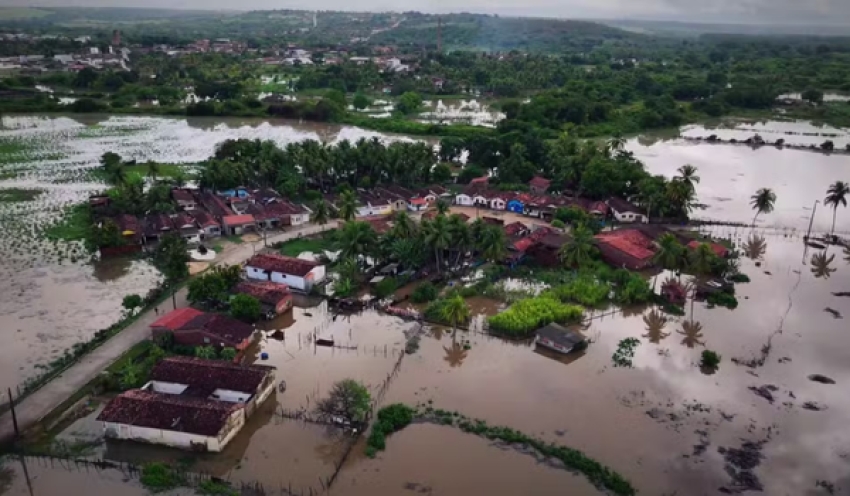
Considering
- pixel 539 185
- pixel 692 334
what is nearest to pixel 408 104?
pixel 539 185

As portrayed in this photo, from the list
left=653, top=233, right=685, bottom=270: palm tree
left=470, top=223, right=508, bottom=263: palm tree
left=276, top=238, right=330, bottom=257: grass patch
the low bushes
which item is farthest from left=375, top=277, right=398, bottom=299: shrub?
left=653, top=233, right=685, bottom=270: palm tree

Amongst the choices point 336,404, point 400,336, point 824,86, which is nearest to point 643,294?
point 400,336

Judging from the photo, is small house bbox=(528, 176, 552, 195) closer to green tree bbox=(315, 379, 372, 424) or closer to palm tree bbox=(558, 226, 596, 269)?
palm tree bbox=(558, 226, 596, 269)

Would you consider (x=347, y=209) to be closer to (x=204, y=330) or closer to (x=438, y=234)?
(x=438, y=234)

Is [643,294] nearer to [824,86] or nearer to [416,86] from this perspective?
[416,86]

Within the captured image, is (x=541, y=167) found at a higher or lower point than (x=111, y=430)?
higher

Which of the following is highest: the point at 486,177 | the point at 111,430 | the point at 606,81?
the point at 606,81

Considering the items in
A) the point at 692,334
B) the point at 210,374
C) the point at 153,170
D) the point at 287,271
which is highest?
the point at 153,170

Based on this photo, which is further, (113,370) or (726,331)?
(726,331)
